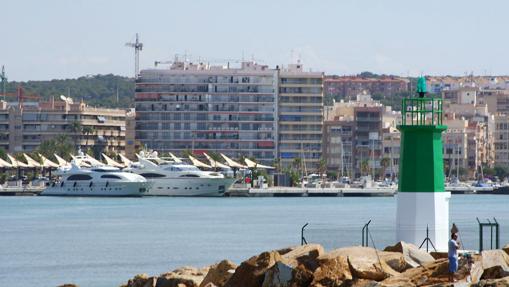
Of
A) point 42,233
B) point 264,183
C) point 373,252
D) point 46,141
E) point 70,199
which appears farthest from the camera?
point 46,141

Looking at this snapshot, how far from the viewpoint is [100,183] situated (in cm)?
13312

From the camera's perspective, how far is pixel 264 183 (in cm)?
15962

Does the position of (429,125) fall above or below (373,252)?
above

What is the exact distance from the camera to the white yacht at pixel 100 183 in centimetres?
13338

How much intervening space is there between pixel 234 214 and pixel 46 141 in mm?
94988

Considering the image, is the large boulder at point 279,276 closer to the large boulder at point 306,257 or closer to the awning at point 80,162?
the large boulder at point 306,257

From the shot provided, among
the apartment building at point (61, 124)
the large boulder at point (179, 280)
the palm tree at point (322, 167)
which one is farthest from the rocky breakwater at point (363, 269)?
the apartment building at point (61, 124)

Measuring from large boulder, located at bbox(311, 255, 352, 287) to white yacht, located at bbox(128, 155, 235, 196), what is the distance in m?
114

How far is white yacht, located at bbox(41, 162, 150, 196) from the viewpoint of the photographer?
5251 inches

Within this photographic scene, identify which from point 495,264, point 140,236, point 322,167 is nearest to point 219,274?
point 495,264

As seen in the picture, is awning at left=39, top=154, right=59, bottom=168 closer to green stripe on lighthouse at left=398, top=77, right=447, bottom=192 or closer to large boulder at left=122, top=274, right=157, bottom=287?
large boulder at left=122, top=274, right=157, bottom=287

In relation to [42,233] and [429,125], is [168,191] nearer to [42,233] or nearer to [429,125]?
[42,233]

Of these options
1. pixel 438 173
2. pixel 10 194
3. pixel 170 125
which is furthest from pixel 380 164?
pixel 438 173

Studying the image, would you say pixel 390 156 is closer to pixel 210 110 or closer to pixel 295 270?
pixel 210 110
